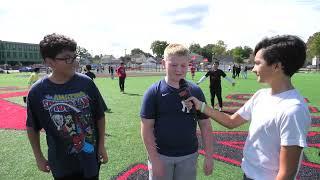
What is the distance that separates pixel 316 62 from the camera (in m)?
82.4

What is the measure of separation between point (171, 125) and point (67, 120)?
38.8 inches

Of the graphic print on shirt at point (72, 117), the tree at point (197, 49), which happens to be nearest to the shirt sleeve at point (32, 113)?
the graphic print on shirt at point (72, 117)

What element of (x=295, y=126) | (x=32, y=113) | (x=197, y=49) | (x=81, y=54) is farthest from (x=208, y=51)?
(x=295, y=126)

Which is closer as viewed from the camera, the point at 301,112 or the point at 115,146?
the point at 301,112

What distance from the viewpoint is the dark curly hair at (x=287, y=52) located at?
2.46m

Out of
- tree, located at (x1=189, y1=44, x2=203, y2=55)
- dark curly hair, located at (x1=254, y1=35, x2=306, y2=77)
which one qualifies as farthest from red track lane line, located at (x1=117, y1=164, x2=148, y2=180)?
tree, located at (x1=189, y1=44, x2=203, y2=55)

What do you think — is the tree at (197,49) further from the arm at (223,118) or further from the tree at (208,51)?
the arm at (223,118)

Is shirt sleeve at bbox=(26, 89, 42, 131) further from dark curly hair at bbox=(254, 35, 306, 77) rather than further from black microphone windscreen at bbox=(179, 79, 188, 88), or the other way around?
dark curly hair at bbox=(254, 35, 306, 77)

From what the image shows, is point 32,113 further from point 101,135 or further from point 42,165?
point 101,135

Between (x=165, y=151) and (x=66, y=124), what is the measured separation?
3.23 ft

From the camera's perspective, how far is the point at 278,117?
2426mm

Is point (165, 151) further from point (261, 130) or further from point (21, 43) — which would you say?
point (21, 43)

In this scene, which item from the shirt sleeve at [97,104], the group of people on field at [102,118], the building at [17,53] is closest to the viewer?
the group of people on field at [102,118]

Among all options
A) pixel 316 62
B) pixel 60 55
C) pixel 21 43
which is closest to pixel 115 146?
pixel 60 55
